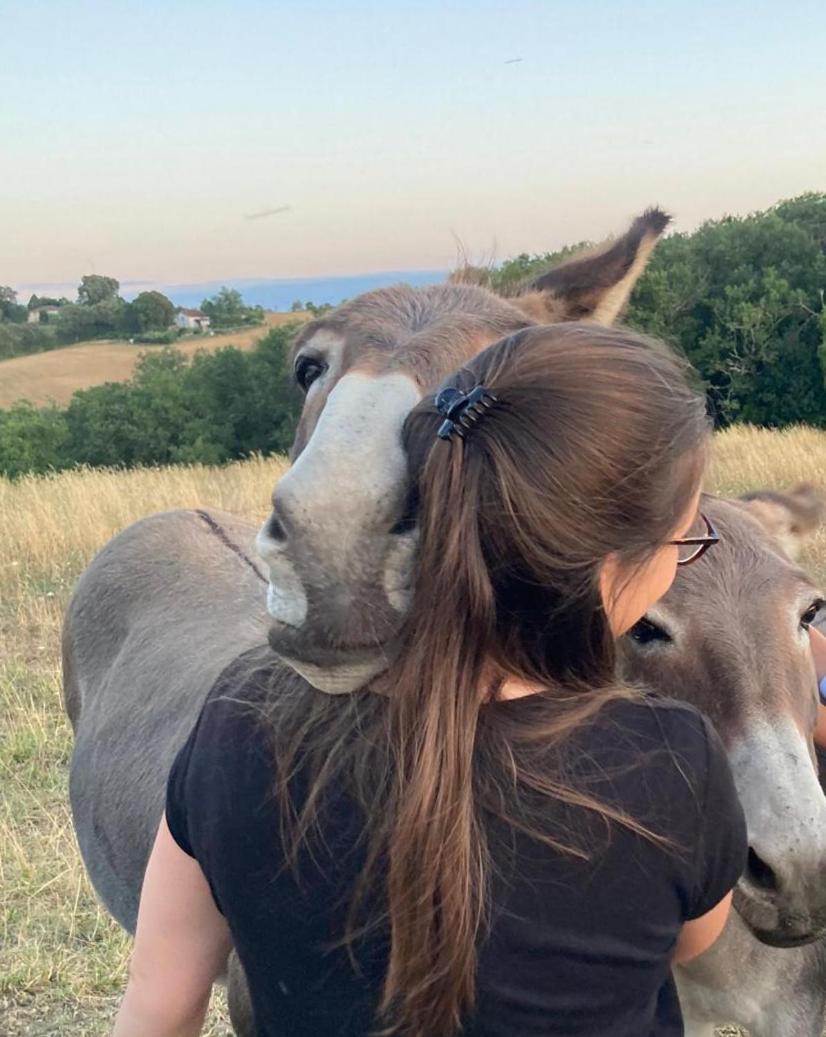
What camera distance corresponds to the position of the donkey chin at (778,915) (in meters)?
1.56

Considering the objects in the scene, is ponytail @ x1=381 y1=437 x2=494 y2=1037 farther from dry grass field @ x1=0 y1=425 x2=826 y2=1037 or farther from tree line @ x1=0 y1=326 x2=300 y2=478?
tree line @ x1=0 y1=326 x2=300 y2=478

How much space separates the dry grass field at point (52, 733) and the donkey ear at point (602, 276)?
17.1 inches

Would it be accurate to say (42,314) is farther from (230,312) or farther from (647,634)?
(647,634)

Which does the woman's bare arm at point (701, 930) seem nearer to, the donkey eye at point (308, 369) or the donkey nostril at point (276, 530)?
the donkey nostril at point (276, 530)

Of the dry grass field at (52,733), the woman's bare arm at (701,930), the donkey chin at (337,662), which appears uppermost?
the donkey chin at (337,662)

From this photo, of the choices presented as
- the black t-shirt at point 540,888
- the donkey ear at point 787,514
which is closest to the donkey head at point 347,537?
the black t-shirt at point 540,888

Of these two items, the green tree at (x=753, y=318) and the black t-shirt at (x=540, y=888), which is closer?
the black t-shirt at (x=540, y=888)

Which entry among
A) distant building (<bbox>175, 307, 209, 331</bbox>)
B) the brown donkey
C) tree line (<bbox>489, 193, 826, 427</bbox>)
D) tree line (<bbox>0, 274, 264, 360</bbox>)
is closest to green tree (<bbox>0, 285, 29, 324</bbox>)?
tree line (<bbox>0, 274, 264, 360</bbox>)

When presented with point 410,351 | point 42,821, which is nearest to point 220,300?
point 42,821

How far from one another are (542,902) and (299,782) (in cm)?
29

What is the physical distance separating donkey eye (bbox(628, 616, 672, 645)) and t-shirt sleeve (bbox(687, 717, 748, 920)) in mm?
662

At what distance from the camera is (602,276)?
2.17 m

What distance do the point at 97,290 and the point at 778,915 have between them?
41.4 m

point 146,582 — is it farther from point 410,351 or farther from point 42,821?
point 410,351
